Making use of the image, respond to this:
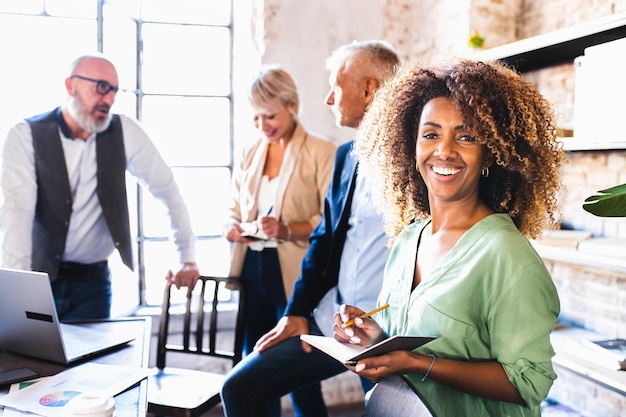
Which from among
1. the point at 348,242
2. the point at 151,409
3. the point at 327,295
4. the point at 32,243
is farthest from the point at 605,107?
the point at 32,243

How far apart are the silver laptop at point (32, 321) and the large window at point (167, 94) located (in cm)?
166

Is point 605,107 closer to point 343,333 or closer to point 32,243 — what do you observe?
point 343,333

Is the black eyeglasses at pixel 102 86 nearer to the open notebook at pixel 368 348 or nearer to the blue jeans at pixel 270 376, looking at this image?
the blue jeans at pixel 270 376

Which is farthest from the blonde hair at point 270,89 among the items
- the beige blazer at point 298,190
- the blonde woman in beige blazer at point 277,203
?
the beige blazer at point 298,190

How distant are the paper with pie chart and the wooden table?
0.11 feet

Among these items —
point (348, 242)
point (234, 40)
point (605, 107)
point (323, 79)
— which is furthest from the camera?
point (234, 40)

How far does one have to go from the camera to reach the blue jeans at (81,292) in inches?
98.8

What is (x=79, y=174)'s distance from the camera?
2.60 metres

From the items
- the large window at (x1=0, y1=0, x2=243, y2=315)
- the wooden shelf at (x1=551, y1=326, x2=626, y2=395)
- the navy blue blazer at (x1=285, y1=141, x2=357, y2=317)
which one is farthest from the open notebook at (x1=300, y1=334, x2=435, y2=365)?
the large window at (x1=0, y1=0, x2=243, y2=315)

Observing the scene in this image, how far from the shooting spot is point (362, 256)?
209cm

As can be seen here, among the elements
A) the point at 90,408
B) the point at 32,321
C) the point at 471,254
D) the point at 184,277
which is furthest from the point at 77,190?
the point at 471,254

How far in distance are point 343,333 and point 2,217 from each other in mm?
1620

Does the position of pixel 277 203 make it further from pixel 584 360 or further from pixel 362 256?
pixel 584 360

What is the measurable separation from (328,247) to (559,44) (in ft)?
3.97
